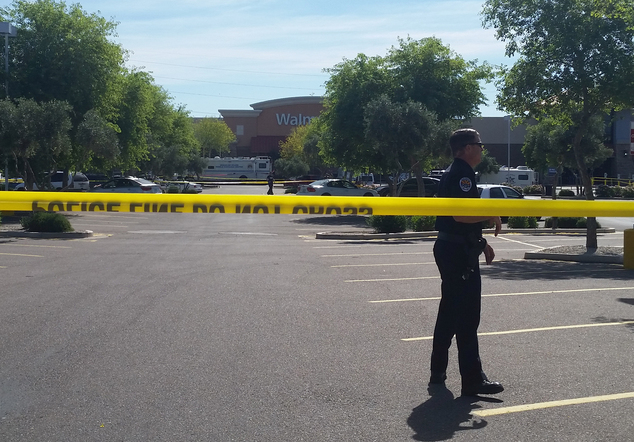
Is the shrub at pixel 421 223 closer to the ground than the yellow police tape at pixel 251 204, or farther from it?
closer to the ground

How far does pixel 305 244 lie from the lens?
63.1 feet

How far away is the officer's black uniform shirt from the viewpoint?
5.40 meters

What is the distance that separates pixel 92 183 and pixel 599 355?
60.4 metres

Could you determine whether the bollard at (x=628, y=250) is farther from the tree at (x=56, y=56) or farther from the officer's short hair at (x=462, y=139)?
the tree at (x=56, y=56)

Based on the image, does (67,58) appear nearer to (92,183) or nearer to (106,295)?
(106,295)

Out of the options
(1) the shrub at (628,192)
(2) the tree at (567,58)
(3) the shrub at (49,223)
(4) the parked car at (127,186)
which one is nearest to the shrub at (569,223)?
(2) the tree at (567,58)

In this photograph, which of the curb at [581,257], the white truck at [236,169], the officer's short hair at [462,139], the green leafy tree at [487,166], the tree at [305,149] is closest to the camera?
the officer's short hair at [462,139]

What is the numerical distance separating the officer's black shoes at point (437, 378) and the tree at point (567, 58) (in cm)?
1133

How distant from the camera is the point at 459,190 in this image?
546cm

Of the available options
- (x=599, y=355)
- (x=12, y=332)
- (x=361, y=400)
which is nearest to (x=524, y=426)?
(x=361, y=400)

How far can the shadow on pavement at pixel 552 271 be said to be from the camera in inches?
482

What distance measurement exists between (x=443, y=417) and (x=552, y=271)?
29.7ft

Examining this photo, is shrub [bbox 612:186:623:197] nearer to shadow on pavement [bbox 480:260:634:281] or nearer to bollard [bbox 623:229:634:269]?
shadow on pavement [bbox 480:260:634:281]

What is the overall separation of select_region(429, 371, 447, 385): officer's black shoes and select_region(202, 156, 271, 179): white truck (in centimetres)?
7818
